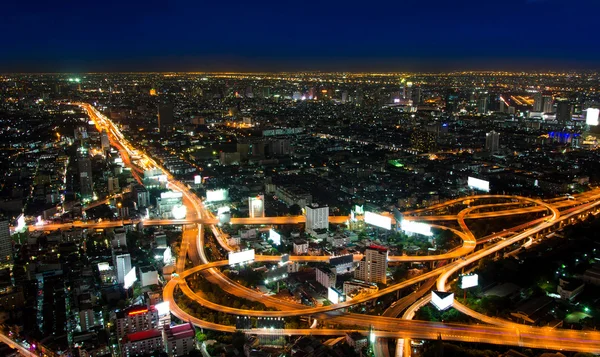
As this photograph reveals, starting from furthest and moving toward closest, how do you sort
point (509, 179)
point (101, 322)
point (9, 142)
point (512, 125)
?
point (512, 125), point (9, 142), point (509, 179), point (101, 322)

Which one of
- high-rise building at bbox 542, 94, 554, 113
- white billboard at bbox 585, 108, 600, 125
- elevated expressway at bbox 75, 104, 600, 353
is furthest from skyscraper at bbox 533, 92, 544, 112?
elevated expressway at bbox 75, 104, 600, 353

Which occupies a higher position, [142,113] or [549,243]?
[142,113]

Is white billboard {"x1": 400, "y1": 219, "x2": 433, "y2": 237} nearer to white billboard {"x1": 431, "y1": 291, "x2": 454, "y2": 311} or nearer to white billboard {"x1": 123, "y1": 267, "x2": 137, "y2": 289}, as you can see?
white billboard {"x1": 431, "y1": 291, "x2": 454, "y2": 311}

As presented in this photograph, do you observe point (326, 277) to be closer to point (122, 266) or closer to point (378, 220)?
point (378, 220)

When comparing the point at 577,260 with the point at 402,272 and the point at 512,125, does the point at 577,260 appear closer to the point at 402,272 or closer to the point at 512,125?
the point at 402,272

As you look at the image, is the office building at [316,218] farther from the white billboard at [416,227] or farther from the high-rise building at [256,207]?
the white billboard at [416,227]

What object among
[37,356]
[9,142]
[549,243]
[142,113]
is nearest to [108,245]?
[37,356]
